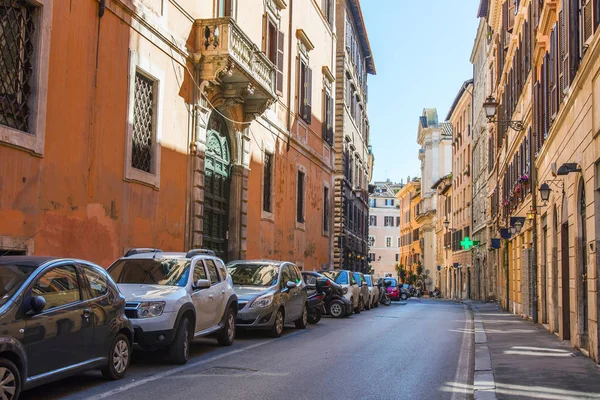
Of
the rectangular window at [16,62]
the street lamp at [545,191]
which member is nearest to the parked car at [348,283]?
the street lamp at [545,191]

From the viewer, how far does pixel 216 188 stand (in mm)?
21891

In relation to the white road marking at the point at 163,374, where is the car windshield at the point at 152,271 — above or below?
above

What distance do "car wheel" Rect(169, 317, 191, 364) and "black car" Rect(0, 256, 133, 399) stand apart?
116 centimetres

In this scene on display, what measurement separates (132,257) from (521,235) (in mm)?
17881

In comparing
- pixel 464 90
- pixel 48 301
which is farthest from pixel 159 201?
pixel 464 90

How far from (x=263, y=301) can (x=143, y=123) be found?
201 inches

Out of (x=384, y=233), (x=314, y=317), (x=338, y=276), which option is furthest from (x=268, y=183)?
(x=384, y=233)

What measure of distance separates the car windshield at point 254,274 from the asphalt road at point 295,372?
1.20 metres

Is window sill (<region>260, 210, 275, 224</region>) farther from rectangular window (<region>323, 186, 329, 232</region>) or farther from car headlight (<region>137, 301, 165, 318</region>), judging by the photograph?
car headlight (<region>137, 301, 165, 318</region>)

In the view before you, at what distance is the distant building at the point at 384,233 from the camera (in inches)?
4700

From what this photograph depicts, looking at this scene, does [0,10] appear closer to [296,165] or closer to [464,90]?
[296,165]

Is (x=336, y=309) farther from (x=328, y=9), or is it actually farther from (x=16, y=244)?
(x=328, y=9)

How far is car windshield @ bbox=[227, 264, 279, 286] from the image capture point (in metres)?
16.4

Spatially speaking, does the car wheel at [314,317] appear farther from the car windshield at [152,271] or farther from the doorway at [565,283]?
the car windshield at [152,271]
